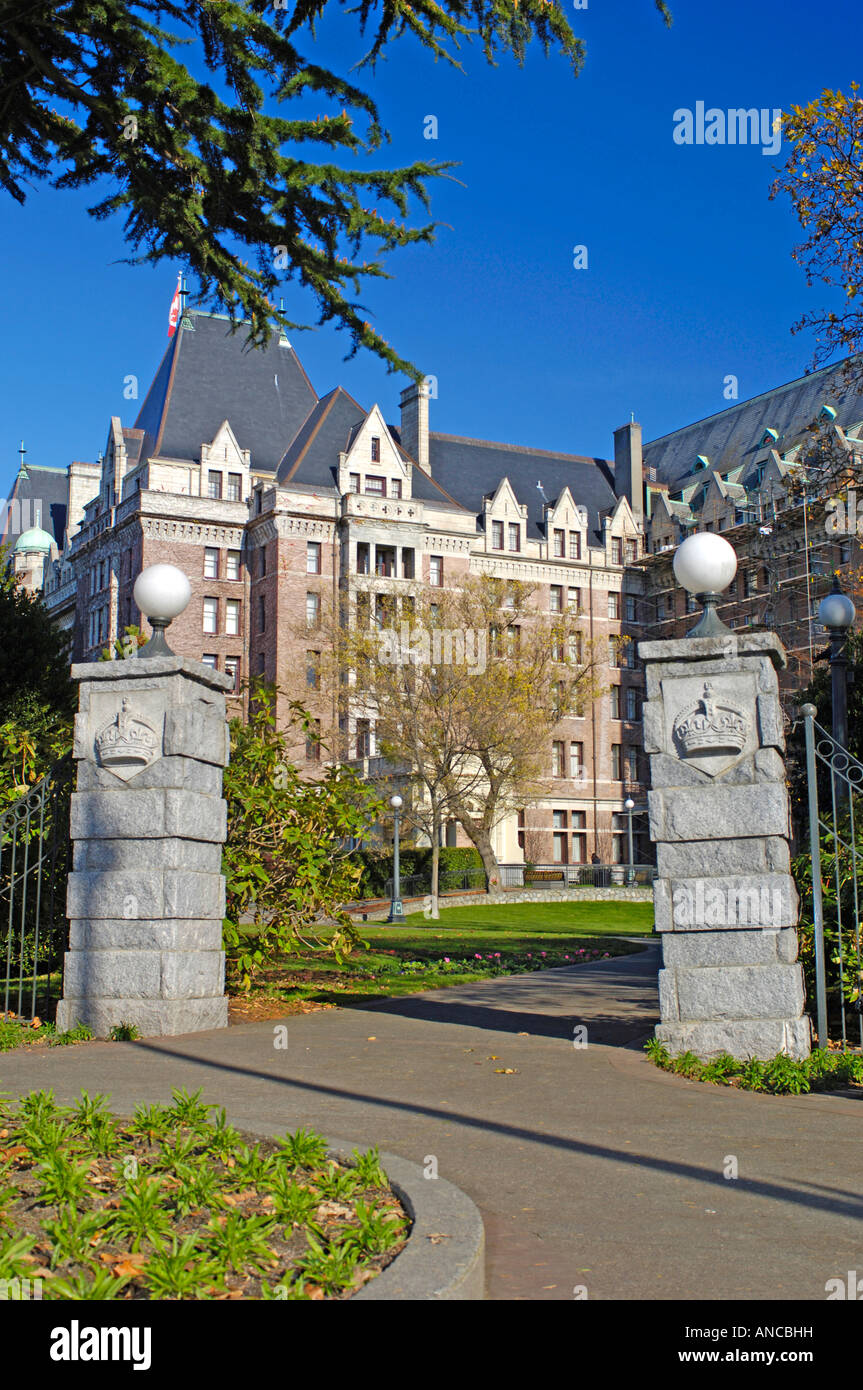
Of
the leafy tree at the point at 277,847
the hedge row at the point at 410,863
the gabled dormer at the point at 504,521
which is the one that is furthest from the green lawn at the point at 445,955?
the gabled dormer at the point at 504,521

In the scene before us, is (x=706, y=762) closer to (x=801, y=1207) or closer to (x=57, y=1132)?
(x=801, y=1207)

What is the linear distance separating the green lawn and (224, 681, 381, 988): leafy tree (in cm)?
62

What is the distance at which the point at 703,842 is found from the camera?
323 inches

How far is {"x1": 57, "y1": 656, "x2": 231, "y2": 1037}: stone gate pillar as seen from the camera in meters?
9.31

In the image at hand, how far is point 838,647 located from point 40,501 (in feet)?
246

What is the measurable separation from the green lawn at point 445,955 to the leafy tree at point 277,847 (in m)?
0.62

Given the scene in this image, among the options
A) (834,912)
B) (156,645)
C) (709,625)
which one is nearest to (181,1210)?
(709,625)

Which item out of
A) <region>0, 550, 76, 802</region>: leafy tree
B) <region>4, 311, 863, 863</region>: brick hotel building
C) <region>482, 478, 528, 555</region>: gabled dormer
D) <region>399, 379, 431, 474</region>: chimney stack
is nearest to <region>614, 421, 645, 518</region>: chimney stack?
<region>4, 311, 863, 863</region>: brick hotel building

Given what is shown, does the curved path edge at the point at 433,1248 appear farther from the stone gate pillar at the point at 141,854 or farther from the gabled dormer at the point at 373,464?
the gabled dormer at the point at 373,464

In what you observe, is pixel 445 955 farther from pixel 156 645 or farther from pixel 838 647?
pixel 156 645

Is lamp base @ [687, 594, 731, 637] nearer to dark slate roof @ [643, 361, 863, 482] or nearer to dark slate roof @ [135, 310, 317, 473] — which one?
dark slate roof @ [135, 310, 317, 473]

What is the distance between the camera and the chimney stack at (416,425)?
61688 mm

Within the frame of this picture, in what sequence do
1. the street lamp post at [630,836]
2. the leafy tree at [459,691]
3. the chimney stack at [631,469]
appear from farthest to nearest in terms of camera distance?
the chimney stack at [631,469] → the street lamp post at [630,836] → the leafy tree at [459,691]
